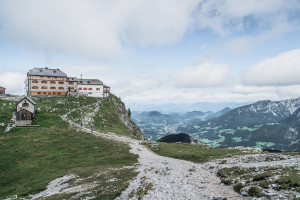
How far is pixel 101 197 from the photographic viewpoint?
24.1m

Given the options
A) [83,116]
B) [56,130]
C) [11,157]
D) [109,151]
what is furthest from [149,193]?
[83,116]

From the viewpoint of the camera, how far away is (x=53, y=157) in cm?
5394

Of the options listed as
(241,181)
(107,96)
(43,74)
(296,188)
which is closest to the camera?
(296,188)

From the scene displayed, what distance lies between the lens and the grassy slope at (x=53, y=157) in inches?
1393

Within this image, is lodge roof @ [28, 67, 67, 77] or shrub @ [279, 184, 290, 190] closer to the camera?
shrub @ [279, 184, 290, 190]

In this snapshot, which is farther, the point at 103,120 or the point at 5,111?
the point at 103,120

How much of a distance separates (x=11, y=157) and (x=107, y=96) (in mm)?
95036

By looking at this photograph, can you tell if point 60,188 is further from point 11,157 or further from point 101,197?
point 11,157

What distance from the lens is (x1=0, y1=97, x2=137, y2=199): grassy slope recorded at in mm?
35375

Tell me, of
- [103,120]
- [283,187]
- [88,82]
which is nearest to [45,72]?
[88,82]

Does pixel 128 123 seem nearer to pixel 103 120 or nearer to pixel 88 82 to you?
pixel 103 120

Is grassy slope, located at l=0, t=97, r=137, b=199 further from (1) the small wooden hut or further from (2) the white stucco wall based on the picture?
(2) the white stucco wall

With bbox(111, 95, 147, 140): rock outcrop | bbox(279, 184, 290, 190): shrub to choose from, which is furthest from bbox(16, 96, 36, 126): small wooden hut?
bbox(279, 184, 290, 190): shrub

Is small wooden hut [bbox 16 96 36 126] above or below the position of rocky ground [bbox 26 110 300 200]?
above
